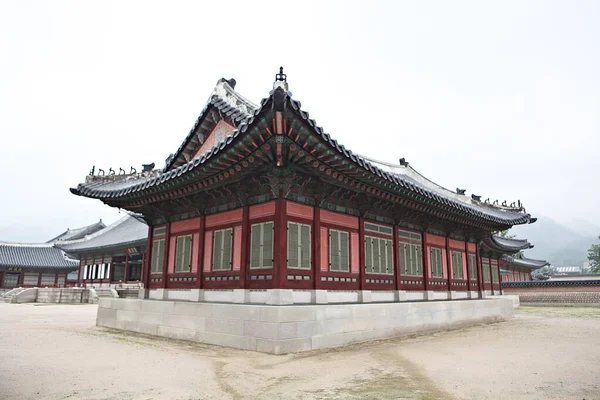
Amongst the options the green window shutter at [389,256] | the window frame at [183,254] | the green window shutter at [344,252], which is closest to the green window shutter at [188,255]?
the window frame at [183,254]

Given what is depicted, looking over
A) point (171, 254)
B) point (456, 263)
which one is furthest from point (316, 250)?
point (456, 263)

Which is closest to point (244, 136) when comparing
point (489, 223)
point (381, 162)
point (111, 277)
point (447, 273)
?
point (447, 273)

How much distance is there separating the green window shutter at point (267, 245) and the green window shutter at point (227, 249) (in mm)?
1705

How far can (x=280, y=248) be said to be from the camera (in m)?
12.0

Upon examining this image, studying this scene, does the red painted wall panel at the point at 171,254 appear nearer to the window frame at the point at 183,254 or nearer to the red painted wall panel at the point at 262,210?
the window frame at the point at 183,254

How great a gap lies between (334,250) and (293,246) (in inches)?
76.8

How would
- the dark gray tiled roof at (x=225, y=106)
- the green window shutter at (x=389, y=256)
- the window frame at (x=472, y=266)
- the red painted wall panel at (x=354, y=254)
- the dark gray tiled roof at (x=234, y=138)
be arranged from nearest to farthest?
the dark gray tiled roof at (x=234, y=138) < the red painted wall panel at (x=354, y=254) < the dark gray tiled roof at (x=225, y=106) < the green window shutter at (x=389, y=256) < the window frame at (x=472, y=266)

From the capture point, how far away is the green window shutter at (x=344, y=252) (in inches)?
557

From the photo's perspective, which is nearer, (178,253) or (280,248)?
(280,248)

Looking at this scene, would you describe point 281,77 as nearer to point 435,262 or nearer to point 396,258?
point 396,258

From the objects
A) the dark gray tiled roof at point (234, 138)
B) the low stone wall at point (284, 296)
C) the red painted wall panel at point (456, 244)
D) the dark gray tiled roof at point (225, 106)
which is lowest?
the low stone wall at point (284, 296)

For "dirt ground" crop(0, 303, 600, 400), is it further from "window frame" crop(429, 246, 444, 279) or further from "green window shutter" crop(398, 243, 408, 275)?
"window frame" crop(429, 246, 444, 279)

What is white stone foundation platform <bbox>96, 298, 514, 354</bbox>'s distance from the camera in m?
10.8

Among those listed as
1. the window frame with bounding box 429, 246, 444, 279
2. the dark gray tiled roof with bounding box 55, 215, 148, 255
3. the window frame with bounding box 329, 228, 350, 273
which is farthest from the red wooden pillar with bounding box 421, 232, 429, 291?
the dark gray tiled roof with bounding box 55, 215, 148, 255
